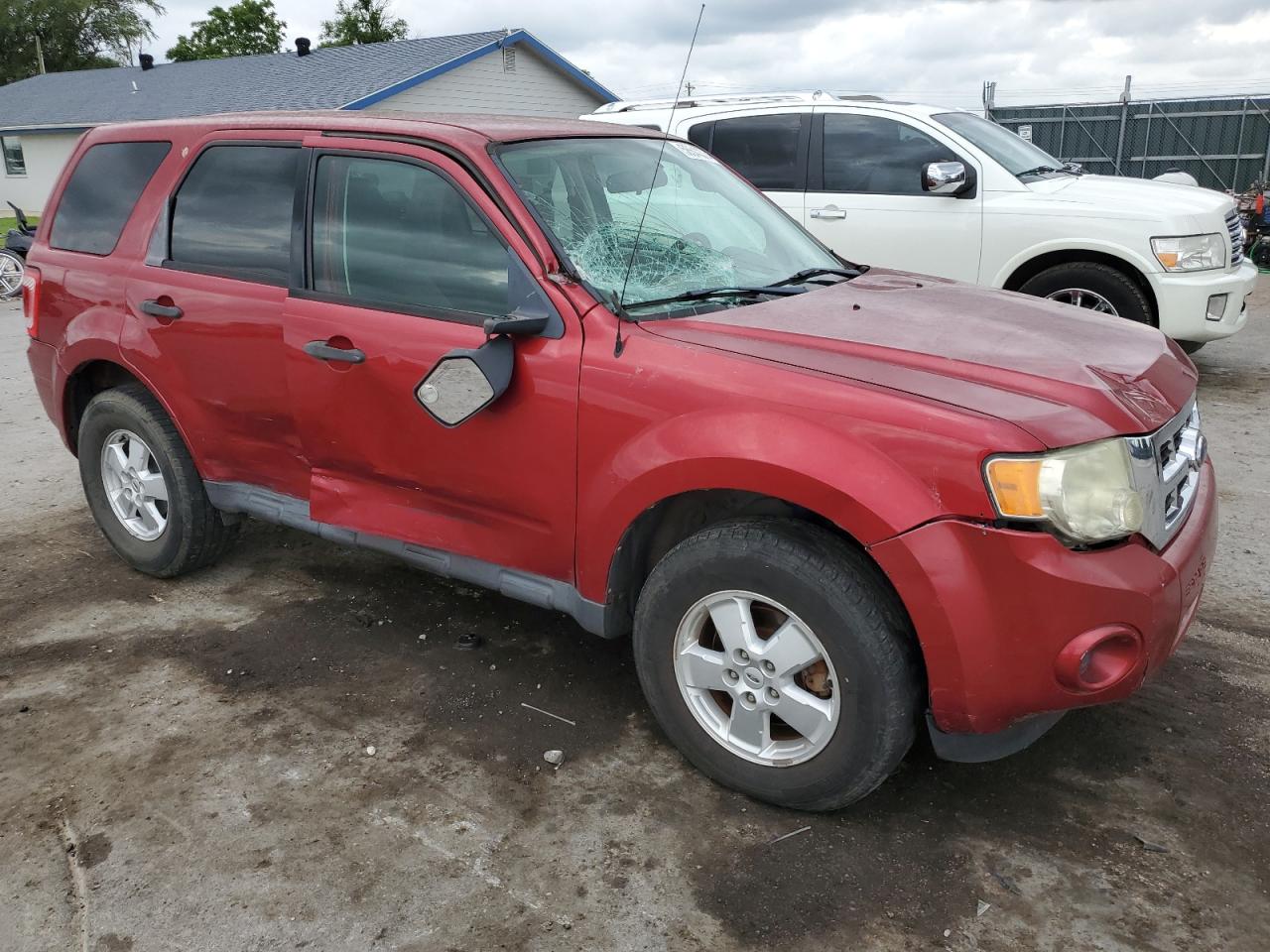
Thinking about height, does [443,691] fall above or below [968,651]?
below

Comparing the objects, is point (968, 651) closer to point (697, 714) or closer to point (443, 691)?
point (697, 714)

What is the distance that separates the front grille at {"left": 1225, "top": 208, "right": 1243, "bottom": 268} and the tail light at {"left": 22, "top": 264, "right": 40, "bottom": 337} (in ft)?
23.2

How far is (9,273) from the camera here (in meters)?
14.3

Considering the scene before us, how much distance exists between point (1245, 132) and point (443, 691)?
1881 centimetres

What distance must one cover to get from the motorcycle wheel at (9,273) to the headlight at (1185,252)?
13.7 metres

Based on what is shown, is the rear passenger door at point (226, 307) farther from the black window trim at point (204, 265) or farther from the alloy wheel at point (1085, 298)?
the alloy wheel at point (1085, 298)

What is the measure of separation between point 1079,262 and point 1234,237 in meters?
1.28

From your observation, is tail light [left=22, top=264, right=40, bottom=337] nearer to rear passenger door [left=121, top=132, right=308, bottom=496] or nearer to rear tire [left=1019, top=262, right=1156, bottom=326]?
rear passenger door [left=121, top=132, right=308, bottom=496]

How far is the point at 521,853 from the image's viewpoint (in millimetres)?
2781

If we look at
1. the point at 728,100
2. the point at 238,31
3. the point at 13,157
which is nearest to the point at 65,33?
the point at 238,31

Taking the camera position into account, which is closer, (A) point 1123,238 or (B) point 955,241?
(A) point 1123,238

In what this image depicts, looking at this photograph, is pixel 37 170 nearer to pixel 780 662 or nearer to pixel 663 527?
pixel 663 527

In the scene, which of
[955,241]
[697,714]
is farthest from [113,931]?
[955,241]

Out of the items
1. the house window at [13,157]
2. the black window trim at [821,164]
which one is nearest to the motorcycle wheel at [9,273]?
the black window trim at [821,164]
